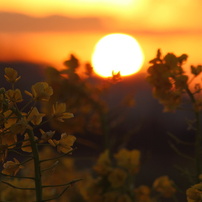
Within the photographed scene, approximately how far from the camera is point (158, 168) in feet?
28.5

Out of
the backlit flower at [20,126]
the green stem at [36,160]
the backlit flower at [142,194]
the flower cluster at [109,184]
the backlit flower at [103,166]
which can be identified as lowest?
the backlit flower at [142,194]

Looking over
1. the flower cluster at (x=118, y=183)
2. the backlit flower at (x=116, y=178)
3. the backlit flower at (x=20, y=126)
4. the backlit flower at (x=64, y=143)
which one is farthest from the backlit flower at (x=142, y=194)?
the backlit flower at (x=20, y=126)

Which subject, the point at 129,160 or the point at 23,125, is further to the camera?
the point at 129,160

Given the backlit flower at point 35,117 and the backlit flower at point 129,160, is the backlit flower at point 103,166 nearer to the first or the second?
the backlit flower at point 129,160

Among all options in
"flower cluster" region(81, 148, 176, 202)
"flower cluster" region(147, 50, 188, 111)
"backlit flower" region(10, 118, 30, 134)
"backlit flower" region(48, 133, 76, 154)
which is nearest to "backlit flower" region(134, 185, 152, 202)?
"flower cluster" region(81, 148, 176, 202)

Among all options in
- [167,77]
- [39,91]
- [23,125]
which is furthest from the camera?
[167,77]

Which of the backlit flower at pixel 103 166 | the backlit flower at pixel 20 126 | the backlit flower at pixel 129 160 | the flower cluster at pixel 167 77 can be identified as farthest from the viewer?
the backlit flower at pixel 129 160

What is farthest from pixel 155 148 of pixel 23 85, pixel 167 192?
pixel 167 192

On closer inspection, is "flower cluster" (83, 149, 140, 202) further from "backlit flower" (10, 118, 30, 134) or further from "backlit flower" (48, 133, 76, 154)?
"backlit flower" (10, 118, 30, 134)

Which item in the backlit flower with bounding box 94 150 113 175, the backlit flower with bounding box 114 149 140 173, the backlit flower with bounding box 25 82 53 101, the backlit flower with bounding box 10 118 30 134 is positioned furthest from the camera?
the backlit flower with bounding box 114 149 140 173

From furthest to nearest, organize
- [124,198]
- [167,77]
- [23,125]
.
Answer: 1. [124,198]
2. [167,77]
3. [23,125]

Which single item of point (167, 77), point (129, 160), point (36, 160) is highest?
point (167, 77)

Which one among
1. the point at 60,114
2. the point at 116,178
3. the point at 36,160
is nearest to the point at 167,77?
the point at 116,178

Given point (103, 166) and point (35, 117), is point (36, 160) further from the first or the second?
point (103, 166)
